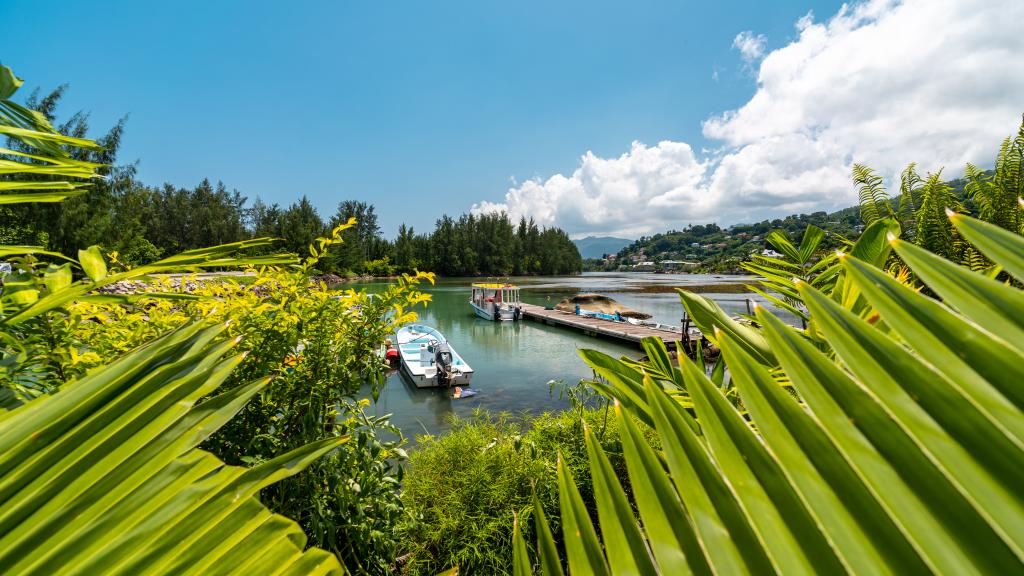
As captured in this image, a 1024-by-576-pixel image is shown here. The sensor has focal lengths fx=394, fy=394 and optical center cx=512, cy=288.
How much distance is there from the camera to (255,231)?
53500mm

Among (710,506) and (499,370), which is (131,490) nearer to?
(710,506)

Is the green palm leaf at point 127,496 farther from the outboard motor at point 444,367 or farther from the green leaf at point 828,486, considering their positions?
the outboard motor at point 444,367

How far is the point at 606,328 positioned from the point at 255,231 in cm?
5413

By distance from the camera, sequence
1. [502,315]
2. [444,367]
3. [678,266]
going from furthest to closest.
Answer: [678,266]
[502,315]
[444,367]

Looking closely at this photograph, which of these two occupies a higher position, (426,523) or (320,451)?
(320,451)

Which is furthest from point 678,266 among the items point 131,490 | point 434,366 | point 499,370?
point 131,490

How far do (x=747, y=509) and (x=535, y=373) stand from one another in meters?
11.9

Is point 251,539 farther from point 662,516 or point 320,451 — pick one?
point 662,516

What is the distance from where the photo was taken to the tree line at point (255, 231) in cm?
1955

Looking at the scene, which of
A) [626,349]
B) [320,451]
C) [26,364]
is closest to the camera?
[320,451]

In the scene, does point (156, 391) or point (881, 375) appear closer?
point (881, 375)

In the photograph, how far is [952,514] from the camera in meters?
0.28

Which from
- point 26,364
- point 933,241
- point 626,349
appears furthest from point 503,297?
point 26,364

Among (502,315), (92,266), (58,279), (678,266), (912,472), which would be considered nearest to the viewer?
(912,472)
